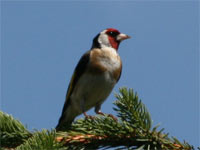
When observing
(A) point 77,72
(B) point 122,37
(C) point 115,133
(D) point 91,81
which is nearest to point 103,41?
(B) point 122,37

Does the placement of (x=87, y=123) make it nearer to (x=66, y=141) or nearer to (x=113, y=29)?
(x=66, y=141)

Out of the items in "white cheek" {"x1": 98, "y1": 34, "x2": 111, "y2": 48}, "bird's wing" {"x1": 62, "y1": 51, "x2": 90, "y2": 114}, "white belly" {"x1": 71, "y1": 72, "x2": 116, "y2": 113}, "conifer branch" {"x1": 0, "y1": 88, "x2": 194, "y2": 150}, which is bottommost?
"conifer branch" {"x1": 0, "y1": 88, "x2": 194, "y2": 150}

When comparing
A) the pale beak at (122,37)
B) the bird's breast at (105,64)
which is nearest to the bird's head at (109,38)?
the pale beak at (122,37)

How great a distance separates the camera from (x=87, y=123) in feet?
7.32

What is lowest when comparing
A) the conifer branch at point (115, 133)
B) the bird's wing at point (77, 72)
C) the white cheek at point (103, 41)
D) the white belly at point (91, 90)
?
the conifer branch at point (115, 133)

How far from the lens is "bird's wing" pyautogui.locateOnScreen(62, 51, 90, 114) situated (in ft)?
12.2

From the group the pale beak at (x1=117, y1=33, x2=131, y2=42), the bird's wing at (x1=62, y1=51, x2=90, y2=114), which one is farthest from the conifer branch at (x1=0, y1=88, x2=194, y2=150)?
the pale beak at (x1=117, y1=33, x2=131, y2=42)

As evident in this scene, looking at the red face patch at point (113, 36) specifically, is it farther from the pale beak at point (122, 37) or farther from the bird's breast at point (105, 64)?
the bird's breast at point (105, 64)

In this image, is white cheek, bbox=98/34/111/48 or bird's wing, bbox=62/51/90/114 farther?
white cheek, bbox=98/34/111/48

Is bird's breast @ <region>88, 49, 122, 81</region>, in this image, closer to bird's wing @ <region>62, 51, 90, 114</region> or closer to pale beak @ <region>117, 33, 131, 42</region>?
bird's wing @ <region>62, 51, 90, 114</region>

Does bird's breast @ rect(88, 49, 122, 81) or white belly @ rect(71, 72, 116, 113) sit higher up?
bird's breast @ rect(88, 49, 122, 81)

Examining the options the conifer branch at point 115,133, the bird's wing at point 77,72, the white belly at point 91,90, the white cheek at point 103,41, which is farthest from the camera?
the white cheek at point 103,41

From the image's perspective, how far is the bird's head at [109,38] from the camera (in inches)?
167

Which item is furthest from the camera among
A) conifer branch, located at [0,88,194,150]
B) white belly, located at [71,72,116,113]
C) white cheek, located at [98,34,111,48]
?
white cheek, located at [98,34,111,48]
